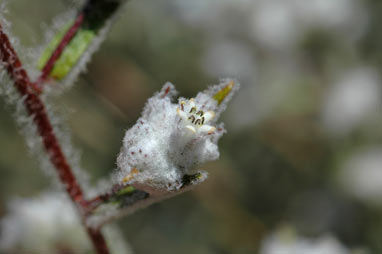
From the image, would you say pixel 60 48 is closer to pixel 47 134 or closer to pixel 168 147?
pixel 47 134

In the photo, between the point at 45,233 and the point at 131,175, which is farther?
the point at 45,233

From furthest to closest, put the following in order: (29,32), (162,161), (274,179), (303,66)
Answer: (303,66) → (274,179) → (29,32) → (162,161)

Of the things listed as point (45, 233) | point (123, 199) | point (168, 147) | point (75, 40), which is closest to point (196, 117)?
point (168, 147)

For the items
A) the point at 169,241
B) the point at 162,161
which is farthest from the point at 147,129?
the point at 169,241

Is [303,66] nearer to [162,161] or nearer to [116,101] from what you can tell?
[116,101]

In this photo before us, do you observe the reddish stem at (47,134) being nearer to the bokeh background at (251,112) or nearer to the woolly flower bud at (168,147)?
the woolly flower bud at (168,147)

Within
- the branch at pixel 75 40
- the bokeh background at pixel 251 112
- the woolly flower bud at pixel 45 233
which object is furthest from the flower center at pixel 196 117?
the bokeh background at pixel 251 112
